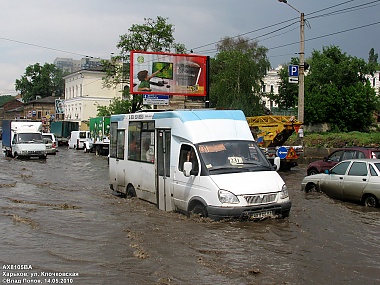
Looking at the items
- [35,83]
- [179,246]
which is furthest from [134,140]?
[35,83]

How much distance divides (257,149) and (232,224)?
214 centimetres

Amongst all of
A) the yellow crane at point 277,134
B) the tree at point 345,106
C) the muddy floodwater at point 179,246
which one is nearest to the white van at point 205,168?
the muddy floodwater at point 179,246

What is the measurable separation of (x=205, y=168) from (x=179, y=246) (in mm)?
1927

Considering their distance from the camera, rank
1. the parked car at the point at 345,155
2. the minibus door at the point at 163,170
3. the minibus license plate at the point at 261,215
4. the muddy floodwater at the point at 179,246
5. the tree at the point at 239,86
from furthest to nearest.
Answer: the tree at the point at 239,86
the parked car at the point at 345,155
the minibus door at the point at 163,170
the minibus license plate at the point at 261,215
the muddy floodwater at the point at 179,246

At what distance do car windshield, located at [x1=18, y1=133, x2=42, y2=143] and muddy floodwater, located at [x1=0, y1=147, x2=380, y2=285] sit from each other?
22.0 m

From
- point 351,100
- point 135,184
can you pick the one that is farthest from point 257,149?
point 351,100

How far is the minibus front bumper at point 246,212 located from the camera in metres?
8.73

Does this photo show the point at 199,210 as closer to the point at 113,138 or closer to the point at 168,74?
the point at 113,138

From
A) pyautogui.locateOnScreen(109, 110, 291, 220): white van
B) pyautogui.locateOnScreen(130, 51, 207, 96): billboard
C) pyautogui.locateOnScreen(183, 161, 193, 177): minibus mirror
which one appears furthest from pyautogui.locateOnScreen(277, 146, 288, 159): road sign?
pyautogui.locateOnScreen(183, 161, 193, 177): minibus mirror

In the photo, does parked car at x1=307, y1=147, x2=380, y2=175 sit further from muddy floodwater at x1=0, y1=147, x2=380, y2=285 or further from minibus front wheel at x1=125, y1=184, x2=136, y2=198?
minibus front wheel at x1=125, y1=184, x2=136, y2=198

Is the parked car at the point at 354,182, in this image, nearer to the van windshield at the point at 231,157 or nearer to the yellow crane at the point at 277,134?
the van windshield at the point at 231,157

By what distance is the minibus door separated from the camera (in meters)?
10.7

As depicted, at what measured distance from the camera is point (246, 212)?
8.77 metres

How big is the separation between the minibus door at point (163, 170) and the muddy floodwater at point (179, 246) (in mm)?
290
